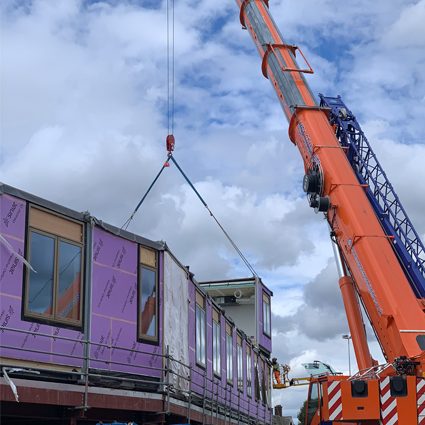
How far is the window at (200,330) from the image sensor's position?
60.3ft

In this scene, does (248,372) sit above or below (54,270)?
above

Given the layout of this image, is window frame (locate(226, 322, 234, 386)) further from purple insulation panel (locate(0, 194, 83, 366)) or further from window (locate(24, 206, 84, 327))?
purple insulation panel (locate(0, 194, 83, 366))

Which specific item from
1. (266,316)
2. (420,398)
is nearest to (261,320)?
(266,316)

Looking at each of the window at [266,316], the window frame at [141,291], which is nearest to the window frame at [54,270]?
the window frame at [141,291]

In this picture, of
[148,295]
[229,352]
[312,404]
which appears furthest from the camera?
[229,352]

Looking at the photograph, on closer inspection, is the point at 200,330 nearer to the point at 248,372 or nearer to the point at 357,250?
the point at 357,250

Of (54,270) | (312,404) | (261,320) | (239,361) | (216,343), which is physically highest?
(261,320)

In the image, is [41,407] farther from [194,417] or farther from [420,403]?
[420,403]

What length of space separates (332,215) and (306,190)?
1.05m

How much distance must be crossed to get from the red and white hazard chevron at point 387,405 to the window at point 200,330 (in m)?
5.92

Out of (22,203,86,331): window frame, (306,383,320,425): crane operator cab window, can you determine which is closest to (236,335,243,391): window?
(306,383,320,425): crane operator cab window

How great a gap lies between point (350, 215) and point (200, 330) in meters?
4.90

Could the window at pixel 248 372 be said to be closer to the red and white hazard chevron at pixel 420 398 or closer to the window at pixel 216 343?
the window at pixel 216 343

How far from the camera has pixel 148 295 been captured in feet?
49.7
